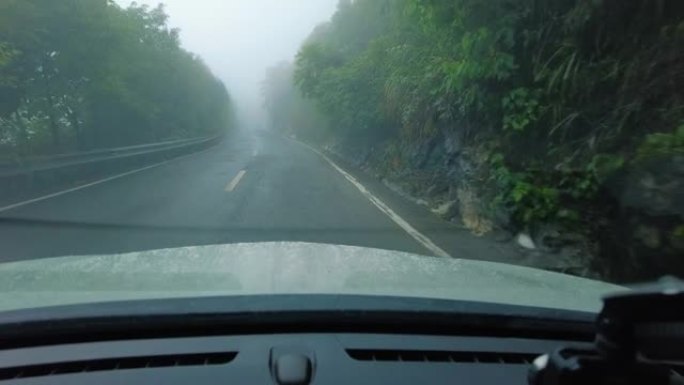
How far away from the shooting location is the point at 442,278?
351cm

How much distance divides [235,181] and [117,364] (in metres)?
17.1

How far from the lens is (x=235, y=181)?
19.5 m

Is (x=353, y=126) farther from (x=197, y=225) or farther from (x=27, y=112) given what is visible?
(x=197, y=225)

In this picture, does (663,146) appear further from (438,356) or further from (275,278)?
(438,356)

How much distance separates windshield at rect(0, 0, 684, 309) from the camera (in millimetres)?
3697

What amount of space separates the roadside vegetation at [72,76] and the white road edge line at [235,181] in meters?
5.45

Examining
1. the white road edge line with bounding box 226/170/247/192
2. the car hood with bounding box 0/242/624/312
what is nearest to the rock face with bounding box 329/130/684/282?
the car hood with bounding box 0/242/624/312

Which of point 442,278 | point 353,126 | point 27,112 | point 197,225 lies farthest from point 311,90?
point 442,278

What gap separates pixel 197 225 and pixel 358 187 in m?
8.23

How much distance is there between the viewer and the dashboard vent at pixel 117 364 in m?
2.42

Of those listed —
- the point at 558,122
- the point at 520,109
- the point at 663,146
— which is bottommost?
the point at 558,122

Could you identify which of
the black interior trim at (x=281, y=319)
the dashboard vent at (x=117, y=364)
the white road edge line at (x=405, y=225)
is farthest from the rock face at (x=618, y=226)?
the dashboard vent at (x=117, y=364)

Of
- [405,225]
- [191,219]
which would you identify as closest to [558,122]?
[405,225]

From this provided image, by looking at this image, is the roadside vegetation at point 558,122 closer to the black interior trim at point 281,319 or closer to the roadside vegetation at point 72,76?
the black interior trim at point 281,319
